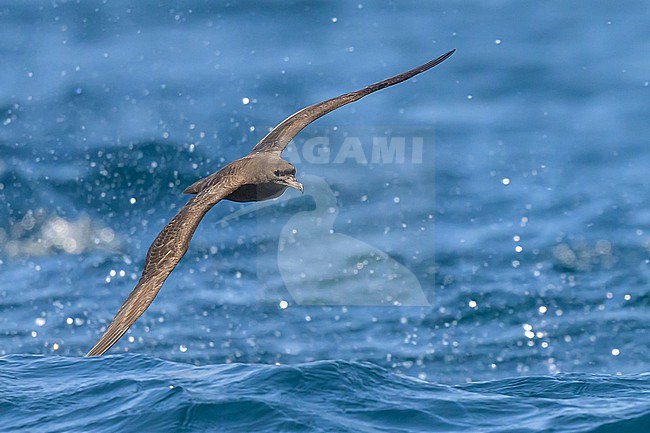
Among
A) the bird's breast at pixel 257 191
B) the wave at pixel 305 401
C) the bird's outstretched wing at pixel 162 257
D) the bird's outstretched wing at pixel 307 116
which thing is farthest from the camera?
the bird's outstretched wing at pixel 307 116

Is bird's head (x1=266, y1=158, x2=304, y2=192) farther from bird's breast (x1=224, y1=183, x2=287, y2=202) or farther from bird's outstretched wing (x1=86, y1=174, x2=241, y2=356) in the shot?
bird's outstretched wing (x1=86, y1=174, x2=241, y2=356)

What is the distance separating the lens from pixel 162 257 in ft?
25.3

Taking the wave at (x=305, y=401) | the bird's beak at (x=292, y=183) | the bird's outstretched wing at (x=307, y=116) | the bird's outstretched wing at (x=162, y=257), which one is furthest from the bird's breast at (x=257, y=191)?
the wave at (x=305, y=401)

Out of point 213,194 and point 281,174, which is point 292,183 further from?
point 213,194

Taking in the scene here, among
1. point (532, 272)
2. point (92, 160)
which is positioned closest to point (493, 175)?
point (532, 272)

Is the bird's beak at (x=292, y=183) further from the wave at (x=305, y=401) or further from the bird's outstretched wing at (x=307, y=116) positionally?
the wave at (x=305, y=401)

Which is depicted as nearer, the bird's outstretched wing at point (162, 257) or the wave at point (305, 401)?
the bird's outstretched wing at point (162, 257)

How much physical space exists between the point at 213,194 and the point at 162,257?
806 millimetres

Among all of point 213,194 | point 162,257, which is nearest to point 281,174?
point 213,194

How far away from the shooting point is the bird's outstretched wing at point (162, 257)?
284 inches

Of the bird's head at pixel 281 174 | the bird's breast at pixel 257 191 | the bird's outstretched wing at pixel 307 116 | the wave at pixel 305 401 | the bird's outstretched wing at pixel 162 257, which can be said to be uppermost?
the bird's outstretched wing at pixel 307 116

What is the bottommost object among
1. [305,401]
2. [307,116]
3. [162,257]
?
[305,401]

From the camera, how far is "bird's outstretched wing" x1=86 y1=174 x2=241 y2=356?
722 centimetres

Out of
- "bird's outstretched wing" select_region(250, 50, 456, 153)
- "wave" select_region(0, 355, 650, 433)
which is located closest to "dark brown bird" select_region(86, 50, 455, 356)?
"bird's outstretched wing" select_region(250, 50, 456, 153)
